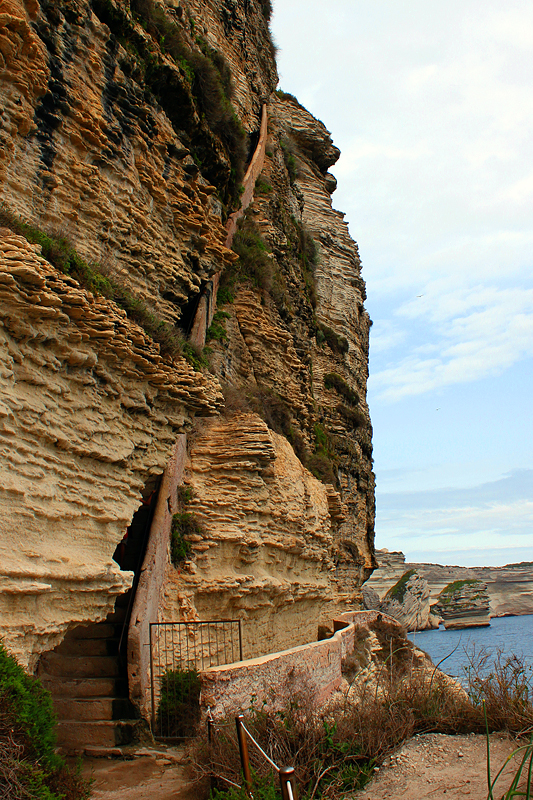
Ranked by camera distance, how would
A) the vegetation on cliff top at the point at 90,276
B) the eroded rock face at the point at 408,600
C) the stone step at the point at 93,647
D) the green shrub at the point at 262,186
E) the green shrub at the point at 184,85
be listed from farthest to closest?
1. the eroded rock face at the point at 408,600
2. the green shrub at the point at 262,186
3. the green shrub at the point at 184,85
4. the stone step at the point at 93,647
5. the vegetation on cliff top at the point at 90,276

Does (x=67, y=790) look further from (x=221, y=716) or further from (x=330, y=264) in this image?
(x=330, y=264)

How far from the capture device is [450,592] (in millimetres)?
89875

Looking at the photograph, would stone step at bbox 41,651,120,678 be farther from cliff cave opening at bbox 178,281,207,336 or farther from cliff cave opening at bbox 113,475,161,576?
cliff cave opening at bbox 178,281,207,336

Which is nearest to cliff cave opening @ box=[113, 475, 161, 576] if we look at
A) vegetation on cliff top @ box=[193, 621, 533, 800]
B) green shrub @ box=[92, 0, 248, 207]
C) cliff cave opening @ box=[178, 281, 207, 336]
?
vegetation on cliff top @ box=[193, 621, 533, 800]

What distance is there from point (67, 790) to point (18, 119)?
24.3ft

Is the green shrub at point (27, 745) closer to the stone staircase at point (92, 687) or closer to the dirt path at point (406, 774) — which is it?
the dirt path at point (406, 774)

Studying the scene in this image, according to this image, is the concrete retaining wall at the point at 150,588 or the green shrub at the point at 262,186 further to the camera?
the green shrub at the point at 262,186

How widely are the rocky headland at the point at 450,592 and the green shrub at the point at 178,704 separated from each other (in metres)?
18.5

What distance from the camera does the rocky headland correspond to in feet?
203

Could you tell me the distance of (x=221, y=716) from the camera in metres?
6.45

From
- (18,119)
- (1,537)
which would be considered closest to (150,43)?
(18,119)

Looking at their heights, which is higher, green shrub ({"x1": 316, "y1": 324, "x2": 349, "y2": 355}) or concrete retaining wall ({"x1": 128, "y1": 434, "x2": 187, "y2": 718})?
green shrub ({"x1": 316, "y1": 324, "x2": 349, "y2": 355})

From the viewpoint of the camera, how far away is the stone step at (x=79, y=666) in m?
7.54

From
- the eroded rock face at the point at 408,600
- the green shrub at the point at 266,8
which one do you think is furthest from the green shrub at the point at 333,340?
the eroded rock face at the point at 408,600
